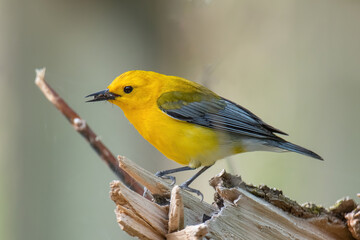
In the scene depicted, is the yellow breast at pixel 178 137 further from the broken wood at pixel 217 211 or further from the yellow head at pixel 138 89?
the broken wood at pixel 217 211

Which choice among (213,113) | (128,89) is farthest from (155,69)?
(128,89)

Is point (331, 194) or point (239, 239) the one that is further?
point (331, 194)

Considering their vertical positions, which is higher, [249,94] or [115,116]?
[115,116]

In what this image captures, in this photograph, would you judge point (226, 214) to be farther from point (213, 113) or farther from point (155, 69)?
point (155, 69)

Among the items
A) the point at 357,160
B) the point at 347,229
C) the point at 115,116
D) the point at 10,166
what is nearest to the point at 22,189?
the point at 10,166

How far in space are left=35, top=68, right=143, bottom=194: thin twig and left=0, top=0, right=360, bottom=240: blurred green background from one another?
5.15 ft

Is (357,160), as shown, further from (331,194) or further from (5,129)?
(5,129)

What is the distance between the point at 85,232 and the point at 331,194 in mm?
2685

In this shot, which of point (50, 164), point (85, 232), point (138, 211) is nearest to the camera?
point (138, 211)

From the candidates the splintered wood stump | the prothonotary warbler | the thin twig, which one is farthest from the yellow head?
the splintered wood stump

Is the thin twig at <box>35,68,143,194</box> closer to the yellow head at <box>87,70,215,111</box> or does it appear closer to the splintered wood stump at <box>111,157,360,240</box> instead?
the splintered wood stump at <box>111,157,360,240</box>

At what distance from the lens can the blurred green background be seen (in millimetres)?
4758

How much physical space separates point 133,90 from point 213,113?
66 centimetres

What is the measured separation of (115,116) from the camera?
507 centimetres
